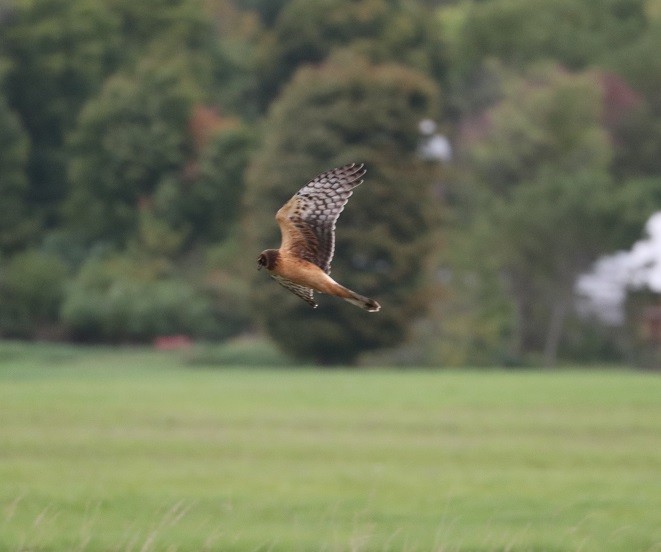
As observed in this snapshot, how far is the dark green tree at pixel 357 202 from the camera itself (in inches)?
1756

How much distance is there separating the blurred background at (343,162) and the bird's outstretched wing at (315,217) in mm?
32817

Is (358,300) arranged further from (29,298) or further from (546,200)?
(546,200)

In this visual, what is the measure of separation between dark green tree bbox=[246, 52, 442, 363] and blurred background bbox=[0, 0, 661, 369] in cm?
7

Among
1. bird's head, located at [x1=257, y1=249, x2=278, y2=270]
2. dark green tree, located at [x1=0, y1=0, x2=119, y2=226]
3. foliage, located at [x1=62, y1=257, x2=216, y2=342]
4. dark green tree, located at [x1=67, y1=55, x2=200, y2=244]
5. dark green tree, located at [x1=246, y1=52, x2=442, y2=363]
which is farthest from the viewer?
dark green tree, located at [x1=0, y1=0, x2=119, y2=226]

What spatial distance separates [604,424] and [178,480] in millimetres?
9393

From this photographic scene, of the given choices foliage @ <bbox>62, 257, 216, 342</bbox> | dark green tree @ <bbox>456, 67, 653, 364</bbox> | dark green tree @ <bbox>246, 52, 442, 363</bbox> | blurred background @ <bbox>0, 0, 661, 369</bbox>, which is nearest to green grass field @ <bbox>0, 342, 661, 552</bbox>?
dark green tree @ <bbox>246, 52, 442, 363</bbox>

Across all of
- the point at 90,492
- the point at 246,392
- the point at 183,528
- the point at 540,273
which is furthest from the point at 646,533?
the point at 540,273

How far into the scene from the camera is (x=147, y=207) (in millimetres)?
55750

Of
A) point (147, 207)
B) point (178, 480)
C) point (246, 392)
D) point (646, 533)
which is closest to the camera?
point (646, 533)

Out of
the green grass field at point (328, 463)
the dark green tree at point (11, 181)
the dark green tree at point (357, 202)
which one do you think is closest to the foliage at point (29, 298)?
the dark green tree at point (11, 181)

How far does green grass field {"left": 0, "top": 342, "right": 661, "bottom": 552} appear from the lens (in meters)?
13.3

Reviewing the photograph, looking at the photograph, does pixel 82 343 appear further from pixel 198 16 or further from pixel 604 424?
pixel 604 424

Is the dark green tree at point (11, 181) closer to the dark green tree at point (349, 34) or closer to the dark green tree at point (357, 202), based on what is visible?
the dark green tree at point (357, 202)

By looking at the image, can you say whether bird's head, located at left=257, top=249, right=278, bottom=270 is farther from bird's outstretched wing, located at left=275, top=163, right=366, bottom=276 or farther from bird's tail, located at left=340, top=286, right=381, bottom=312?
bird's tail, located at left=340, top=286, right=381, bottom=312
